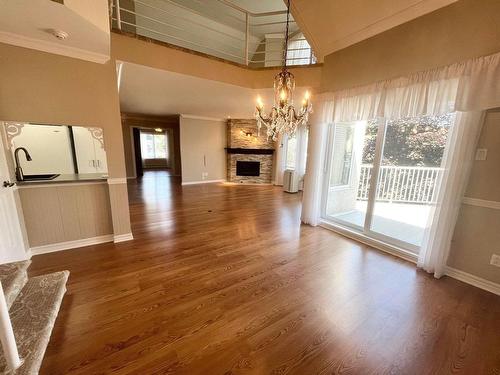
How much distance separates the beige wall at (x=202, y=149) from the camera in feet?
23.4

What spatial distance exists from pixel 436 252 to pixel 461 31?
2285 millimetres

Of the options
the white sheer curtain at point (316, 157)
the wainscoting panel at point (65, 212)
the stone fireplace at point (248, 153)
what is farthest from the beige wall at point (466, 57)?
the stone fireplace at point (248, 153)

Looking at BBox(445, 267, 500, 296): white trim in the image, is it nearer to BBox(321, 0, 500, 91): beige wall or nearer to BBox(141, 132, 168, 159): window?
BBox(321, 0, 500, 91): beige wall

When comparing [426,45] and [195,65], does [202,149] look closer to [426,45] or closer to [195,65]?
[195,65]

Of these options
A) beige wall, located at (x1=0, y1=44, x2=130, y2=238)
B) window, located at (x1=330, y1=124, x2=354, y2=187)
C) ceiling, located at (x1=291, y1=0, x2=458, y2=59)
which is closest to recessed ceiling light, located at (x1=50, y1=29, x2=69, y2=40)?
beige wall, located at (x1=0, y1=44, x2=130, y2=238)

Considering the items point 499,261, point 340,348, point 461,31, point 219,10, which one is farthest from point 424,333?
point 219,10

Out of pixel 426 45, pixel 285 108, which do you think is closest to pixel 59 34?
pixel 285 108

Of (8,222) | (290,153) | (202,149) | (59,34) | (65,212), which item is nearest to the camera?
(59,34)

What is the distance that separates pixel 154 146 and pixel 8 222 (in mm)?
10555

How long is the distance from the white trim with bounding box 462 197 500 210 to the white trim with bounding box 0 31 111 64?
440 centimetres

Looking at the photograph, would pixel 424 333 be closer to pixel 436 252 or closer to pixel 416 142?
pixel 436 252

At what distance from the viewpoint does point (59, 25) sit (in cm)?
180

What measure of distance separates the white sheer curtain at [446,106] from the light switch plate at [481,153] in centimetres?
11

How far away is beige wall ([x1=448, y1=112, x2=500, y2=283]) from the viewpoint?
79.4 inches
